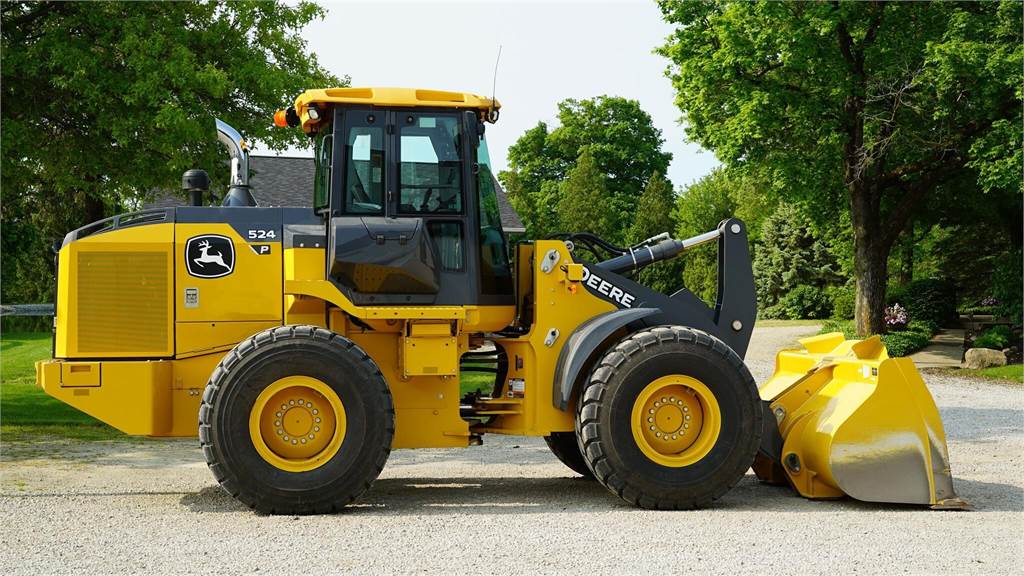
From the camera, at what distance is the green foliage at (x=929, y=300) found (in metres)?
28.1

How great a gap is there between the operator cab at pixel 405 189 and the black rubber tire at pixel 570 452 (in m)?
1.87

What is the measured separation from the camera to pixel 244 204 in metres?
8.59

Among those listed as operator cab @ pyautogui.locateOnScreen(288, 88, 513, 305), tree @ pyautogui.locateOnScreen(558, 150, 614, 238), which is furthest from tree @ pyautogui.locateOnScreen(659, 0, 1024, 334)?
tree @ pyautogui.locateOnScreen(558, 150, 614, 238)

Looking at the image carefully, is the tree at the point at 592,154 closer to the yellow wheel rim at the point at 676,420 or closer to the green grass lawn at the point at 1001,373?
the green grass lawn at the point at 1001,373

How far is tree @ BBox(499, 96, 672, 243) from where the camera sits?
2222 inches

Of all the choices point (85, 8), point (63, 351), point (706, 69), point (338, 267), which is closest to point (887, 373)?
point (338, 267)

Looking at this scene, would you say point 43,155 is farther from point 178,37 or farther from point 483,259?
point 483,259

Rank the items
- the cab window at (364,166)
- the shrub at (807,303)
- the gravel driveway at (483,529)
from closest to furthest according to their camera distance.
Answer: the gravel driveway at (483,529) < the cab window at (364,166) < the shrub at (807,303)

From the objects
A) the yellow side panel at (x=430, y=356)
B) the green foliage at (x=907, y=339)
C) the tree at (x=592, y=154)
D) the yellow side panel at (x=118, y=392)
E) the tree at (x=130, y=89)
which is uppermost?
the tree at (x=592, y=154)

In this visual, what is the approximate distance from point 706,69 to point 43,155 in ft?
46.5

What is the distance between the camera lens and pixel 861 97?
23.2 m

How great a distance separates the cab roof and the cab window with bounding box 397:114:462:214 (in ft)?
0.37

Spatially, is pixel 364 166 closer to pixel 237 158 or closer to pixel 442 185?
pixel 442 185

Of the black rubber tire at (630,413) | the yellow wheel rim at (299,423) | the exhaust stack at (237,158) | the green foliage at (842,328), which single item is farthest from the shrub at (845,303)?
the yellow wheel rim at (299,423)
